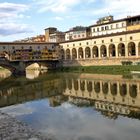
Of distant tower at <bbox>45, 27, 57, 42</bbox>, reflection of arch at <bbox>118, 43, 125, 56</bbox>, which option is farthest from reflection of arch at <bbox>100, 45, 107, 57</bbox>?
distant tower at <bbox>45, 27, 57, 42</bbox>

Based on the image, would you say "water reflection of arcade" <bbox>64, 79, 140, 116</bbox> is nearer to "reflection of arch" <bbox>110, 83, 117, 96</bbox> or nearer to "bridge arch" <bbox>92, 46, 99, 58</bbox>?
"reflection of arch" <bbox>110, 83, 117, 96</bbox>

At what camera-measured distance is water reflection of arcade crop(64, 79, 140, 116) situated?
29.6 m

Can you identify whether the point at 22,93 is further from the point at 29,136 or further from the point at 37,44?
the point at 37,44

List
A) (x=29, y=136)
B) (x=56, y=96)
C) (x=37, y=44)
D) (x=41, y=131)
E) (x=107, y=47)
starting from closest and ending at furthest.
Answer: (x=29, y=136)
(x=41, y=131)
(x=56, y=96)
(x=107, y=47)
(x=37, y=44)

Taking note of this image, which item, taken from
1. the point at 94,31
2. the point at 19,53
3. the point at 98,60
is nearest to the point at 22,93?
the point at 98,60

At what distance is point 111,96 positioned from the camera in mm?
36594

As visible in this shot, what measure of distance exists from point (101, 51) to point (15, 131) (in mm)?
62000

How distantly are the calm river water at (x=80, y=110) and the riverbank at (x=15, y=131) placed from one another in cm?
88

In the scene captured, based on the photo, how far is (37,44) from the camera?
9506 cm

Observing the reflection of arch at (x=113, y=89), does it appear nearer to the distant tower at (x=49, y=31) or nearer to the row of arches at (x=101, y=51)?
the row of arches at (x=101, y=51)

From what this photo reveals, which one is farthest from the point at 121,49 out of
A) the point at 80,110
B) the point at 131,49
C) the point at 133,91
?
the point at 80,110

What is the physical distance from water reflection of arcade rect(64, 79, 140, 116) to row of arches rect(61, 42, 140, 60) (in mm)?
29485

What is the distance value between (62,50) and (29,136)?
260ft

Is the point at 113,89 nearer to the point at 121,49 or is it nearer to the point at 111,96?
the point at 111,96
